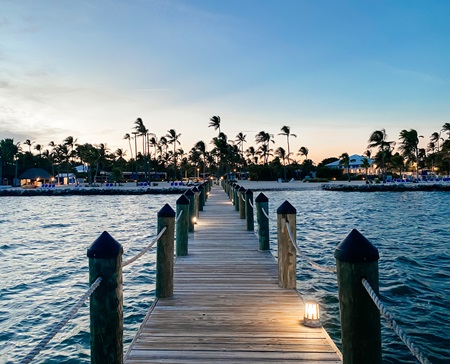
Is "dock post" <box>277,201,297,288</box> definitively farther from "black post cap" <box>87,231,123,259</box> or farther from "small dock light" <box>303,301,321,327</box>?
"black post cap" <box>87,231,123,259</box>

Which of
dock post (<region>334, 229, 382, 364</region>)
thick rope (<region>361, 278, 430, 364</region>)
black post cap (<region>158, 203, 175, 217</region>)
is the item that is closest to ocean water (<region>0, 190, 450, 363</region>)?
black post cap (<region>158, 203, 175, 217</region>)

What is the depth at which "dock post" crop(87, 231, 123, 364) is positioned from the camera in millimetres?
2986

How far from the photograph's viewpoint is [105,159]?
10256 cm

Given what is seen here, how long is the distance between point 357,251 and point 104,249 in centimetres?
206

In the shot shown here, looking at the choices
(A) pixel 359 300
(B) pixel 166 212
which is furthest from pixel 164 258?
(A) pixel 359 300

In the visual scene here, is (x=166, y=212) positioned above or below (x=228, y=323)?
above

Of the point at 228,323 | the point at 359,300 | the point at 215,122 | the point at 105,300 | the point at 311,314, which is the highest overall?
the point at 215,122

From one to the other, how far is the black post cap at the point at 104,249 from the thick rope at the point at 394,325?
2.02 meters

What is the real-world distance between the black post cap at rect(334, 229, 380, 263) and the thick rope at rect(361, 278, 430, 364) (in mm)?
159

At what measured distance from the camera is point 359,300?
2541 millimetres

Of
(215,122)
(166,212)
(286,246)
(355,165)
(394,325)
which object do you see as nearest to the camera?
(394,325)

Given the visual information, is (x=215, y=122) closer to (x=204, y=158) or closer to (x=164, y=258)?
(x=204, y=158)

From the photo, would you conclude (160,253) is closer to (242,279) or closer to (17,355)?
(242,279)

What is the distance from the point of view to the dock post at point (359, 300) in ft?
8.28
